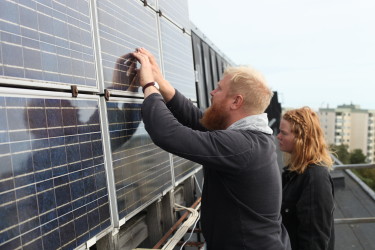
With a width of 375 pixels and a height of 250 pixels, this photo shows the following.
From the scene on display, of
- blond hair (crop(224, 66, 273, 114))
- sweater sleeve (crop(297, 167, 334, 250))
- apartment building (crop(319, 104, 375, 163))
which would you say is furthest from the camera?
Result: apartment building (crop(319, 104, 375, 163))

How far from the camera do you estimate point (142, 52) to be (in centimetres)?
239

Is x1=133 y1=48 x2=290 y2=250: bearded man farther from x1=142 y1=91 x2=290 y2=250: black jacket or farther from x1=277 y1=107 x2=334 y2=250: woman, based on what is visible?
x1=277 y1=107 x2=334 y2=250: woman

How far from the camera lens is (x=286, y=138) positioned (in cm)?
300

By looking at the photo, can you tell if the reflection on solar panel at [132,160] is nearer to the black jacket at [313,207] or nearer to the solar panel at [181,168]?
the solar panel at [181,168]

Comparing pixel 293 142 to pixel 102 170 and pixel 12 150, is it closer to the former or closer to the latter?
pixel 102 170

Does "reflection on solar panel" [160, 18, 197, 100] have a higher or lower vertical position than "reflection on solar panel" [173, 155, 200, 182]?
higher

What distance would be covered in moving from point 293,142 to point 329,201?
587mm

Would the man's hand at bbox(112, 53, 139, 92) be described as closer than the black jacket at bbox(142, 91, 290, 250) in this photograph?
No

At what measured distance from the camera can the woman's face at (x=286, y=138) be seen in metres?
2.98

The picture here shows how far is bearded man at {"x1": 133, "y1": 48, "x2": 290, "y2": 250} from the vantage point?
188cm

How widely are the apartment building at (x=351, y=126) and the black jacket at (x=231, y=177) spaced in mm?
99194

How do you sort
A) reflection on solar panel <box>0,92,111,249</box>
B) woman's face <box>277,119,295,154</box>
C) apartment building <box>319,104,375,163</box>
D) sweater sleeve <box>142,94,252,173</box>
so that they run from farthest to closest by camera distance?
apartment building <box>319,104,375,163</box>
woman's face <box>277,119,295,154</box>
sweater sleeve <box>142,94,252,173</box>
reflection on solar panel <box>0,92,111,249</box>

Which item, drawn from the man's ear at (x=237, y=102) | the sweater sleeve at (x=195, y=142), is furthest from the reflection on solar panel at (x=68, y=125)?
the man's ear at (x=237, y=102)

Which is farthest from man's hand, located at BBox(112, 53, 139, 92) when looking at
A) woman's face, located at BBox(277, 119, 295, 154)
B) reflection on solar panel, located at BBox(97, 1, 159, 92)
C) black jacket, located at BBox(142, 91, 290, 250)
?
woman's face, located at BBox(277, 119, 295, 154)
